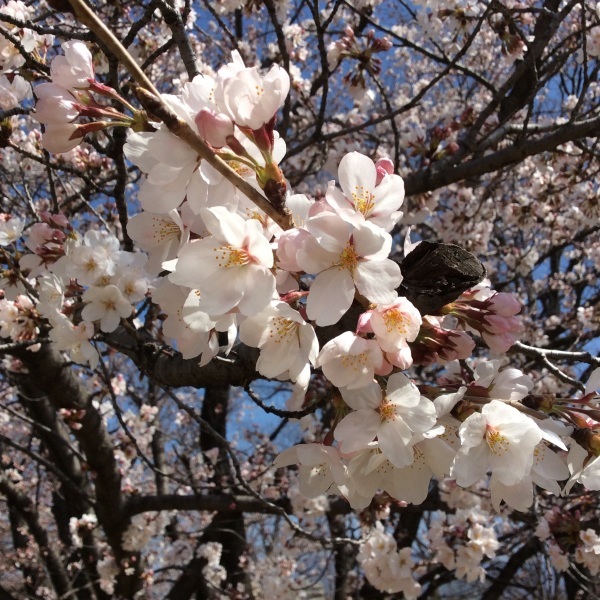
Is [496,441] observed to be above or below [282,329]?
below

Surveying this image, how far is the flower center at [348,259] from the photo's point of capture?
2.80 ft

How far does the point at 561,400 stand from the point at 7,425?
7470mm

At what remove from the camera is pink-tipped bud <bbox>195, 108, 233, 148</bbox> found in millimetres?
816

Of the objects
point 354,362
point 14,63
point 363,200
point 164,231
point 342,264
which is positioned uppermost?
point 14,63

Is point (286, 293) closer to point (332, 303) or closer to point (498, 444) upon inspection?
point (332, 303)

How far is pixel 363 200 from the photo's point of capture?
0.94 meters

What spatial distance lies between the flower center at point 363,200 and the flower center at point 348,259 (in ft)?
0.34

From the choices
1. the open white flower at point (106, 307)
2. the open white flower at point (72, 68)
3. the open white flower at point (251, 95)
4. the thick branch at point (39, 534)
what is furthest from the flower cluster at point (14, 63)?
the thick branch at point (39, 534)

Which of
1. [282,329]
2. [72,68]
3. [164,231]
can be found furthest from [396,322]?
[72,68]

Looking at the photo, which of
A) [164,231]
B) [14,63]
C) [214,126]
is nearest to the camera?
[214,126]

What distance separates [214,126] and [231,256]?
0.20 metres

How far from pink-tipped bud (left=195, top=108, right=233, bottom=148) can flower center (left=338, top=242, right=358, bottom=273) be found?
25 centimetres

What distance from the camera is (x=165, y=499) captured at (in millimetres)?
3674

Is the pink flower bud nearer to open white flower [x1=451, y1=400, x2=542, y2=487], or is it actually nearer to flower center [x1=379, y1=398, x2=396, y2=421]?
open white flower [x1=451, y1=400, x2=542, y2=487]
